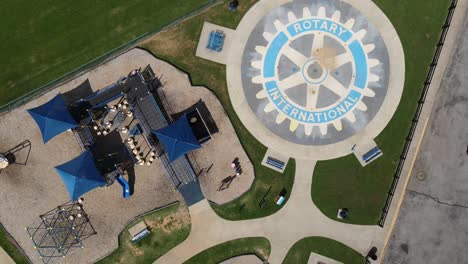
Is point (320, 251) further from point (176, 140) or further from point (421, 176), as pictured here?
point (176, 140)

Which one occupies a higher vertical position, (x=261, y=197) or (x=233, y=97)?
(x=233, y=97)

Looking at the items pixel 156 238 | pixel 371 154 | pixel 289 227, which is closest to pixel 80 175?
pixel 156 238

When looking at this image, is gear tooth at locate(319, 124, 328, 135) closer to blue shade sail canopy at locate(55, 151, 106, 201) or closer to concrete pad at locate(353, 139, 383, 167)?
concrete pad at locate(353, 139, 383, 167)

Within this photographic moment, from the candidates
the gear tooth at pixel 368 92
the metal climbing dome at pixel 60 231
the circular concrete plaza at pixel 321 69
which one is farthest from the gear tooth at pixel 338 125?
the metal climbing dome at pixel 60 231

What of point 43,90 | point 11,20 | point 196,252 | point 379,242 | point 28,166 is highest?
point 11,20

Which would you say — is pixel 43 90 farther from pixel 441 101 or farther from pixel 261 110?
pixel 441 101

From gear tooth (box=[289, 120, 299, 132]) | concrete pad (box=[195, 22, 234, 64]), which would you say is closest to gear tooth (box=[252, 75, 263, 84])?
concrete pad (box=[195, 22, 234, 64])

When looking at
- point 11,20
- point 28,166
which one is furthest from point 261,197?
point 11,20
